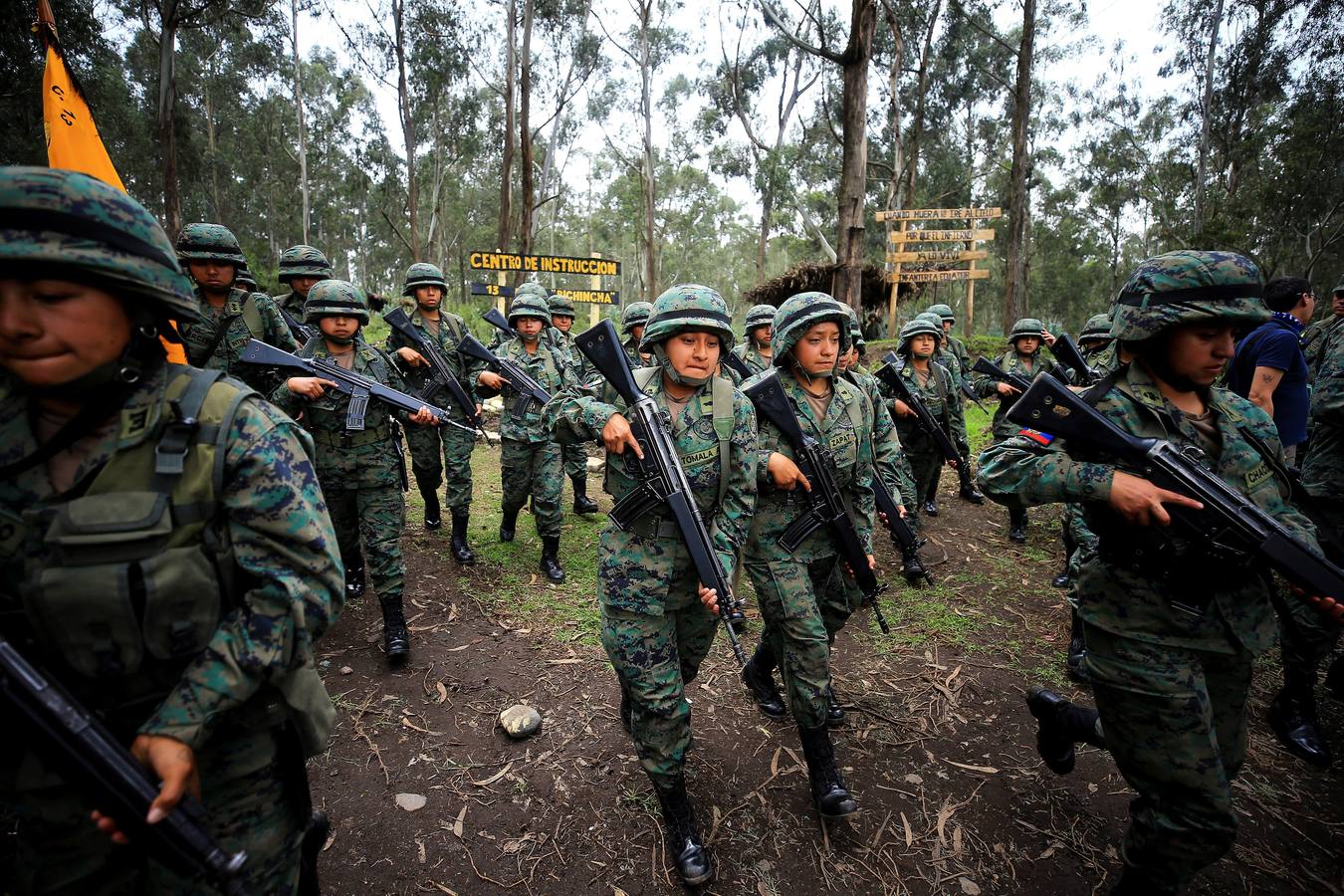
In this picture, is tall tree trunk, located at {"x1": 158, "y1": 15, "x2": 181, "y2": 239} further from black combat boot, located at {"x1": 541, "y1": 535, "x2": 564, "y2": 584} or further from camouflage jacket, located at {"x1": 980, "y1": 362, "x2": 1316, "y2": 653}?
camouflage jacket, located at {"x1": 980, "y1": 362, "x2": 1316, "y2": 653}

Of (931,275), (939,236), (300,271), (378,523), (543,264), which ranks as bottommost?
(378,523)

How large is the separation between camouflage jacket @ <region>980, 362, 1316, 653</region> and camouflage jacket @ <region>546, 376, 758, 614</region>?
1032mm

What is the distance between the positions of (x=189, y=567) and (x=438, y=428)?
456 cm

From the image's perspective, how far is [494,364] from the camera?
19.3ft

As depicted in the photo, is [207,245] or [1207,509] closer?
[1207,509]

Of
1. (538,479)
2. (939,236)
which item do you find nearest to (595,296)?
(939,236)

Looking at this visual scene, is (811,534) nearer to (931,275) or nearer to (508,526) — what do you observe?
(508,526)

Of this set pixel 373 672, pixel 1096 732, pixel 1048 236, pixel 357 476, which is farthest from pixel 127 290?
pixel 1048 236

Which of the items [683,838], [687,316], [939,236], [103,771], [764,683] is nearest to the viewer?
[103,771]

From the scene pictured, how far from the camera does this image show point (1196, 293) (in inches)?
84.4

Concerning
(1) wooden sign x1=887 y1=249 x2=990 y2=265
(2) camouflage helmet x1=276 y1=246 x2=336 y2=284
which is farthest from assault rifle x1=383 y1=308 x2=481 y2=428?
(1) wooden sign x1=887 y1=249 x2=990 y2=265

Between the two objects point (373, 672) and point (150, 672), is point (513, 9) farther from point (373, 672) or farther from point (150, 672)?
point (150, 672)

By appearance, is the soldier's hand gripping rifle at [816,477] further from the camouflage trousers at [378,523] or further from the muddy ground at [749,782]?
the camouflage trousers at [378,523]

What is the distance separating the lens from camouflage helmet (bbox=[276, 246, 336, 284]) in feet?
18.7
